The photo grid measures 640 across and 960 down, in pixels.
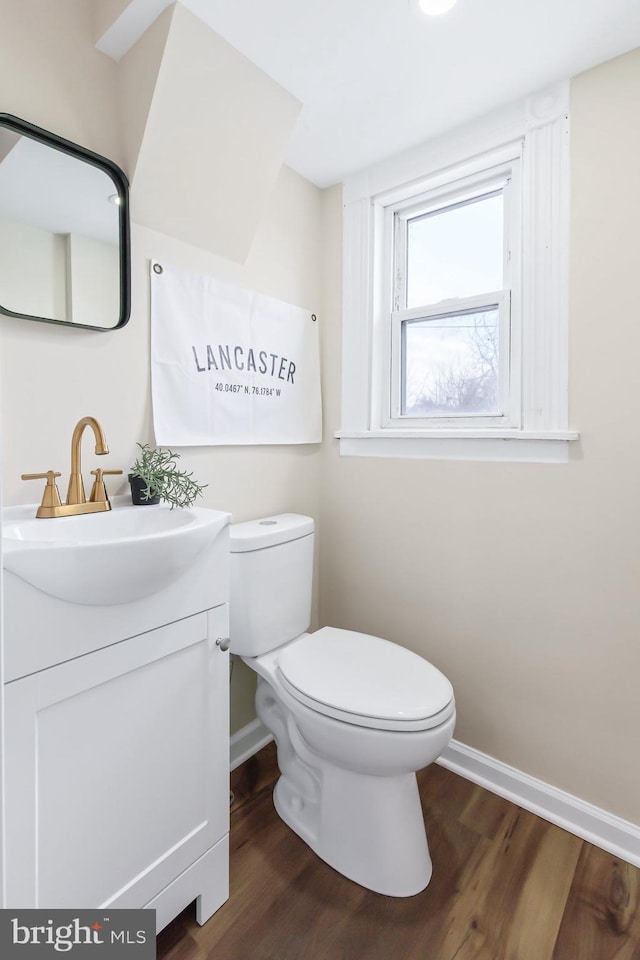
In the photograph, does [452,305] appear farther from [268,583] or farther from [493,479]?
[268,583]

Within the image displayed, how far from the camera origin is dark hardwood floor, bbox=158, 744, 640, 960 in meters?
1.05

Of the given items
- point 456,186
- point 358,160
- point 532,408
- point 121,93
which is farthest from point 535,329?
point 121,93

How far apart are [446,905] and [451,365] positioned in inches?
61.4

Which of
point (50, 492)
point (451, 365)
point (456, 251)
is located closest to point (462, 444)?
point (451, 365)

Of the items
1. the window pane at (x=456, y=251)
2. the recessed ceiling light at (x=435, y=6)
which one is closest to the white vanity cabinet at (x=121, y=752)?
the window pane at (x=456, y=251)

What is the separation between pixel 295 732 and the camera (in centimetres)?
135

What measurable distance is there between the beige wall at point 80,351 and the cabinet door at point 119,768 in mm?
473

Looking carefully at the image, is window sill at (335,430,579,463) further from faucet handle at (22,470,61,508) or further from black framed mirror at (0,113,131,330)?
faucet handle at (22,470,61,508)

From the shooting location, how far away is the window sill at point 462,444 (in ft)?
4.57

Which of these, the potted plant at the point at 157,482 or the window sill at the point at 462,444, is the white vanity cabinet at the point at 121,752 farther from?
the window sill at the point at 462,444

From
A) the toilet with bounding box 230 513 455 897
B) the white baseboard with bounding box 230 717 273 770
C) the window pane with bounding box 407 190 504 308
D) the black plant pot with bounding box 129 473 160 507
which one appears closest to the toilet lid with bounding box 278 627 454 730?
the toilet with bounding box 230 513 455 897

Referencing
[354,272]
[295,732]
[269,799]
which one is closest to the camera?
[295,732]

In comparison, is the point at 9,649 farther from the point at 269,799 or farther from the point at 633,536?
the point at 633,536

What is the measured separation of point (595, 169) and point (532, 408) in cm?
66
